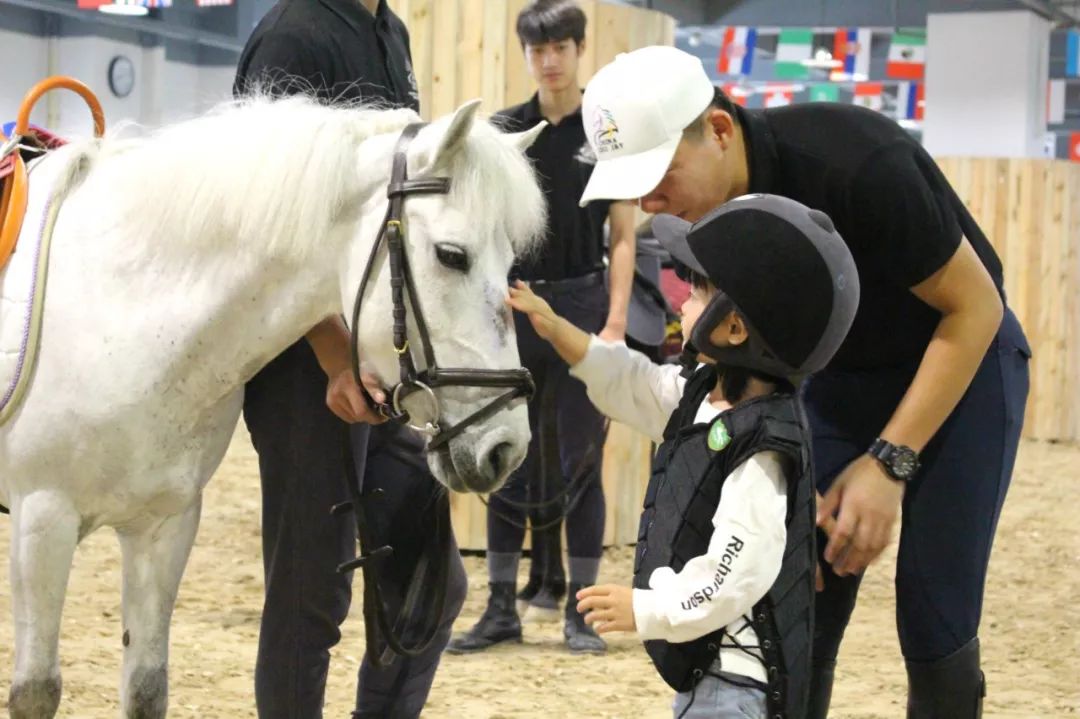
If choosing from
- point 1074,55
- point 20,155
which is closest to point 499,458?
point 20,155

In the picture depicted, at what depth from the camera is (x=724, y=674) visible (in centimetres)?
182

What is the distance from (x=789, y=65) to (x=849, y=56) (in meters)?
0.97

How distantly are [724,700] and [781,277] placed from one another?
543 millimetres

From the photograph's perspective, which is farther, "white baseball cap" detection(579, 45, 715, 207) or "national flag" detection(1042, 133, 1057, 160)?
"national flag" detection(1042, 133, 1057, 160)

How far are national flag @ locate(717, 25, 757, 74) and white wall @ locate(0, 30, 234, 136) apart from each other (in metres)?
4.62

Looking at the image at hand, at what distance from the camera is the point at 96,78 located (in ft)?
36.4

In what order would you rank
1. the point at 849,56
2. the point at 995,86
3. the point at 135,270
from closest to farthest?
the point at 135,270
the point at 995,86
the point at 849,56

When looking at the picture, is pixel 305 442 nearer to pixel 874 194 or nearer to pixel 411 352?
pixel 411 352

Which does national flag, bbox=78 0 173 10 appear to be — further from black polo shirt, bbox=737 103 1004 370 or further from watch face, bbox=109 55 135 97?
black polo shirt, bbox=737 103 1004 370

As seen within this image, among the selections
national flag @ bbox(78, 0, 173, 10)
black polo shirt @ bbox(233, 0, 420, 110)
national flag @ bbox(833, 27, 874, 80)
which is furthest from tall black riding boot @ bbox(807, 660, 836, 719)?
national flag @ bbox(833, 27, 874, 80)

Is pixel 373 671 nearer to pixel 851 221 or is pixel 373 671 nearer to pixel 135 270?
pixel 135 270

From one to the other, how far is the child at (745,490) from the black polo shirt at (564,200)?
2.45 metres

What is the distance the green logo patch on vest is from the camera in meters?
1.81

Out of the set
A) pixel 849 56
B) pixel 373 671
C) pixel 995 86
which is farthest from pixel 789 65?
pixel 373 671
